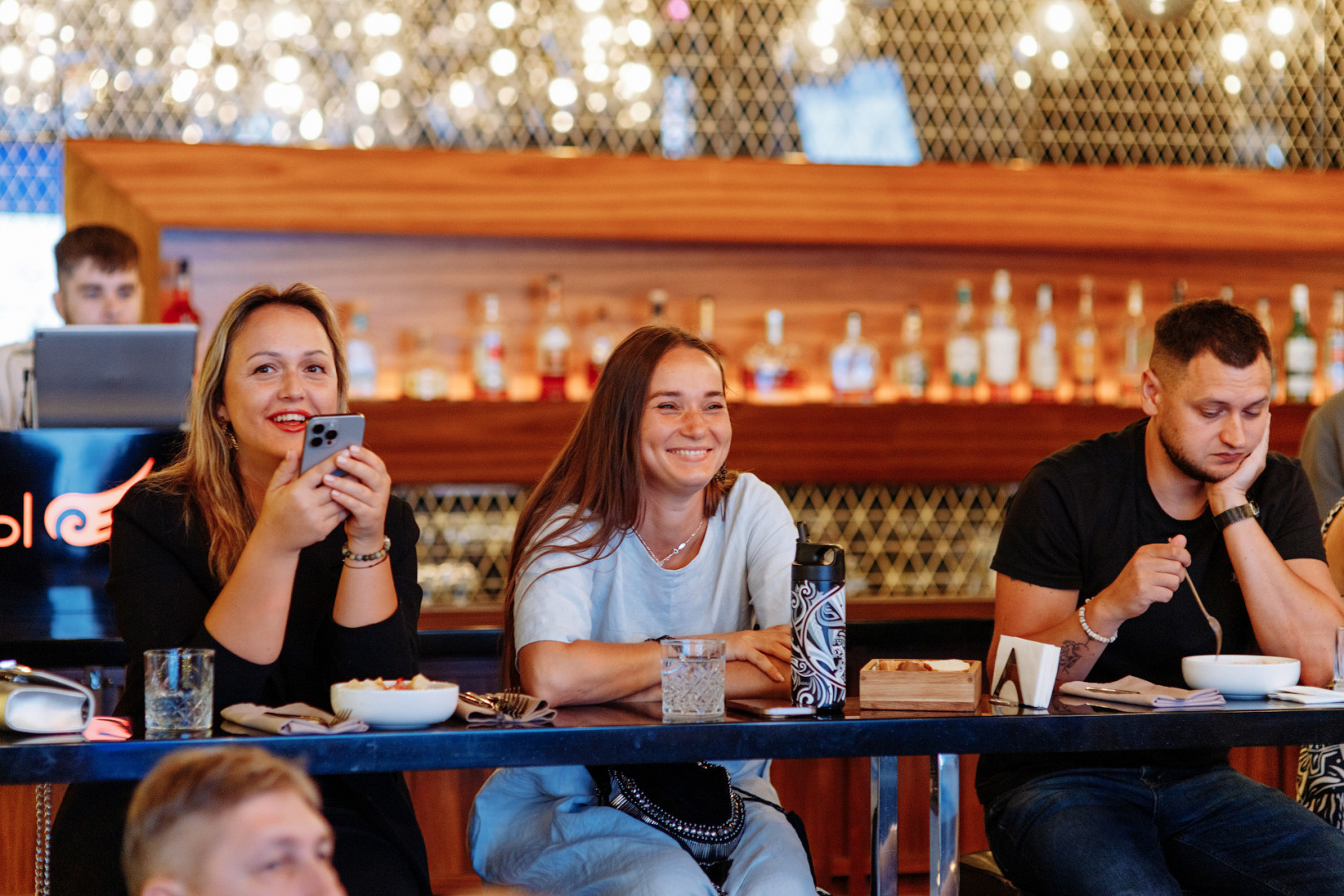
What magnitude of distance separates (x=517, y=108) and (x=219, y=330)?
1.85 metres

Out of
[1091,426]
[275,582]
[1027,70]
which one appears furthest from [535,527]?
[1027,70]

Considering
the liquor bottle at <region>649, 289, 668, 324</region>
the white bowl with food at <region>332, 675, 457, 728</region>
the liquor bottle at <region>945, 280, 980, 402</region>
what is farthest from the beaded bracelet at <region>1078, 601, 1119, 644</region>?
the liquor bottle at <region>945, 280, 980, 402</region>

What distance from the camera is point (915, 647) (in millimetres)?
2873

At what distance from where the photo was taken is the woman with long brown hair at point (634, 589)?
1797 millimetres

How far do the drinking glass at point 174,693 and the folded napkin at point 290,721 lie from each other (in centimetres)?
4

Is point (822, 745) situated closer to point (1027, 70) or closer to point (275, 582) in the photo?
point (275, 582)

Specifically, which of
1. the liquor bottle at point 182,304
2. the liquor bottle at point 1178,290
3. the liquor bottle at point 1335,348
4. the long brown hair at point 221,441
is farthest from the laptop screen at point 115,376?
the liquor bottle at point 1335,348

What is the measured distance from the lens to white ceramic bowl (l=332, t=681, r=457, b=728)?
5.06 feet

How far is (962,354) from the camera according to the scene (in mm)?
3826

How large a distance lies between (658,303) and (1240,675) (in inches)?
82.3

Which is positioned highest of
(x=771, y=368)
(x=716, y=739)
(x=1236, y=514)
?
(x=771, y=368)

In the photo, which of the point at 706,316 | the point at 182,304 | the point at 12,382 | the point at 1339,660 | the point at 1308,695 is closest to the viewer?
the point at 1308,695

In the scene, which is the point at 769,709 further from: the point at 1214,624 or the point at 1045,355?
the point at 1045,355

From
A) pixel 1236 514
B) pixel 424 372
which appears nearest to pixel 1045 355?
pixel 424 372
